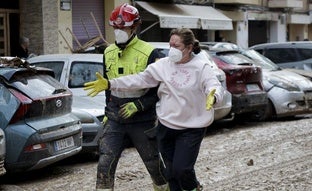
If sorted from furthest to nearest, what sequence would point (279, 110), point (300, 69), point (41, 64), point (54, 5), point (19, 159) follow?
point (54, 5), point (300, 69), point (279, 110), point (41, 64), point (19, 159)

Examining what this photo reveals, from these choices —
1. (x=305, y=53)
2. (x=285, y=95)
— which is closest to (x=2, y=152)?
(x=285, y=95)

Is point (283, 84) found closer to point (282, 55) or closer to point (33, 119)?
point (282, 55)

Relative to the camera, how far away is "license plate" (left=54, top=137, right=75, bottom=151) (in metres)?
7.92

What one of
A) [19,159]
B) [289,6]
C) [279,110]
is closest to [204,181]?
[19,159]

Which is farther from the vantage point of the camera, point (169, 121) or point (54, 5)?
point (54, 5)

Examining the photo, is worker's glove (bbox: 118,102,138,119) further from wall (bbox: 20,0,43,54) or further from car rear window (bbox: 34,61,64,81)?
wall (bbox: 20,0,43,54)

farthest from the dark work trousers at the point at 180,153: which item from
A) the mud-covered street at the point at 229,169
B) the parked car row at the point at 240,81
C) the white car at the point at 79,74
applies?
the parked car row at the point at 240,81

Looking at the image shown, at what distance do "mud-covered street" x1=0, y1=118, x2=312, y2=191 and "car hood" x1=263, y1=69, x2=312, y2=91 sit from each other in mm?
2801

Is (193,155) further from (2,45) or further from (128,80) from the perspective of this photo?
(2,45)

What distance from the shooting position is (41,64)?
1069 cm

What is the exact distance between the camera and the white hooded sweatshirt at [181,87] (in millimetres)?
5480

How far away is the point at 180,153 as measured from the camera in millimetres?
5441

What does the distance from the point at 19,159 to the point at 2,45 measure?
1055cm

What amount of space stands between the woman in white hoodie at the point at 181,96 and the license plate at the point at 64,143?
248 cm
